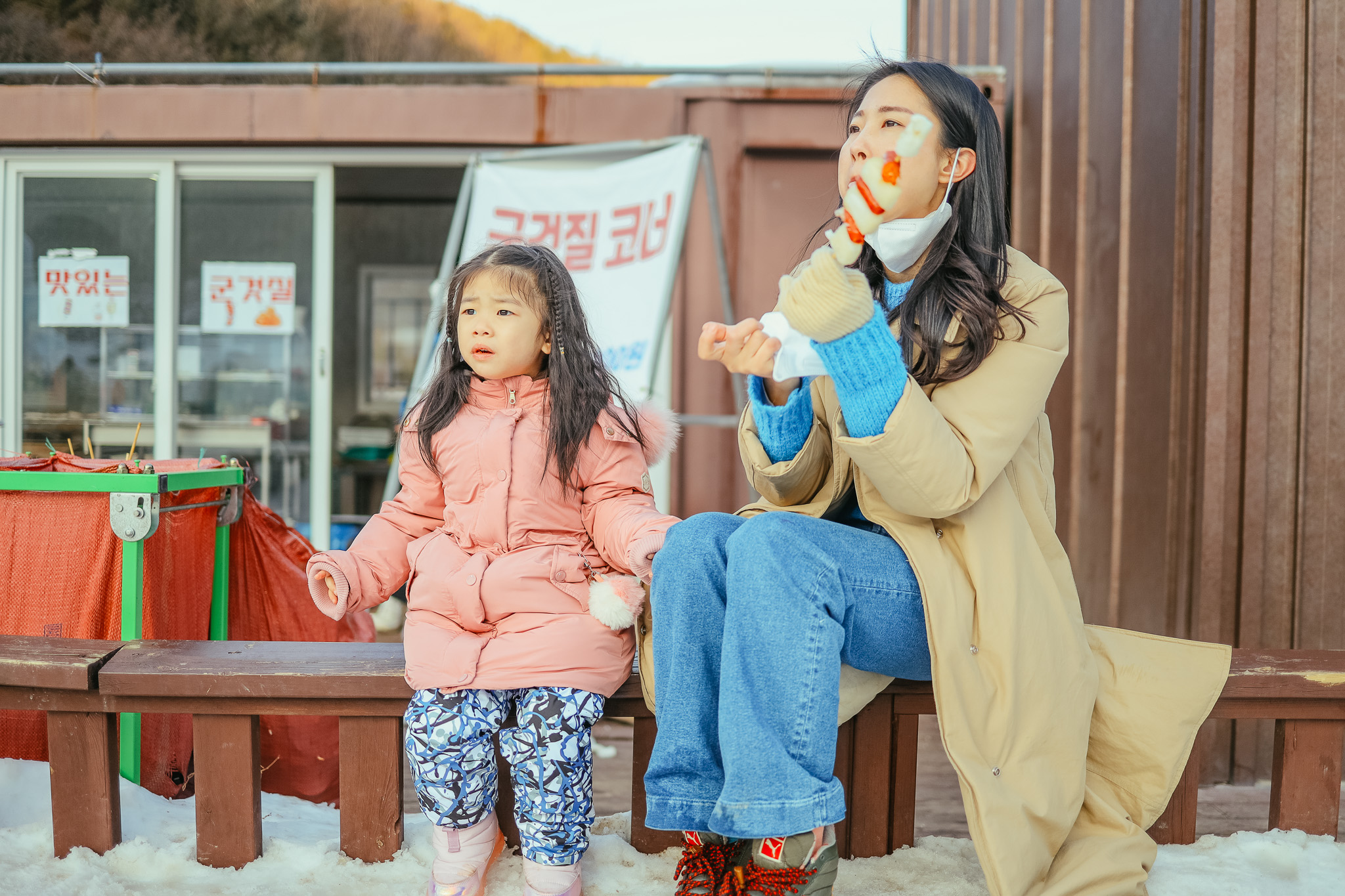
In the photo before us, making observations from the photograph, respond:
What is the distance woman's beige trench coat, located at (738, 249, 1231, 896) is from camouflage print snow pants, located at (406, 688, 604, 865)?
44cm

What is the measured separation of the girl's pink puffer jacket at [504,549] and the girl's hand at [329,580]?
0.03 feet

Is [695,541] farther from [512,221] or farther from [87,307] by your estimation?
[87,307]

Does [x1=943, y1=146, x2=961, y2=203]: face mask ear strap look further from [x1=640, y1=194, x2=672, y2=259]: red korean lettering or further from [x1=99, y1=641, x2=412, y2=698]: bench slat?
[x1=640, y1=194, x2=672, y2=259]: red korean lettering

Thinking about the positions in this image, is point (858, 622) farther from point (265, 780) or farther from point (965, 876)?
point (265, 780)

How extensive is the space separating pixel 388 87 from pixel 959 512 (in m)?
3.77

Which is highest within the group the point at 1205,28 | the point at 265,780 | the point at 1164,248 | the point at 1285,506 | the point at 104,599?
the point at 1205,28

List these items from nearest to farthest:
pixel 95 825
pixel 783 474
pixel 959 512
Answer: pixel 959 512 < pixel 783 474 < pixel 95 825

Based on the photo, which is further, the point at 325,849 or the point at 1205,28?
the point at 1205,28

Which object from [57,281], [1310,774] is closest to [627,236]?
[1310,774]

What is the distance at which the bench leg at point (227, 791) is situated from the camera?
1.66 m

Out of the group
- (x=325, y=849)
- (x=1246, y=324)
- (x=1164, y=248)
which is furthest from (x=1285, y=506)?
(x=325, y=849)

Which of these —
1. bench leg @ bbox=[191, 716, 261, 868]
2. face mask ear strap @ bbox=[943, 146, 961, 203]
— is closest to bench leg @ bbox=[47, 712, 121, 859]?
bench leg @ bbox=[191, 716, 261, 868]

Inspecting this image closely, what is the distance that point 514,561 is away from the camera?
1.61 meters

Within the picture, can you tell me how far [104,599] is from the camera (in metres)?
1.93
